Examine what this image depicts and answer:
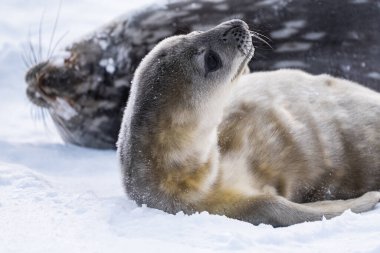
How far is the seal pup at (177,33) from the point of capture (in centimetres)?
471

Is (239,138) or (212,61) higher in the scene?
(212,61)

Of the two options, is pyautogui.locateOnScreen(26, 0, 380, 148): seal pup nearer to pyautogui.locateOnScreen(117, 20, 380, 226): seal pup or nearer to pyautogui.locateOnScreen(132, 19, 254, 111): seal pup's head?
pyautogui.locateOnScreen(117, 20, 380, 226): seal pup

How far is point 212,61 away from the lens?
124 inches

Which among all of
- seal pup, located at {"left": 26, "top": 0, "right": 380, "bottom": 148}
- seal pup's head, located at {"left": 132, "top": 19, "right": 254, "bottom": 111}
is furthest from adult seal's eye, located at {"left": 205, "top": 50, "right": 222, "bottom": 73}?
seal pup, located at {"left": 26, "top": 0, "right": 380, "bottom": 148}

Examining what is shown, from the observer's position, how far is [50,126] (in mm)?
5266

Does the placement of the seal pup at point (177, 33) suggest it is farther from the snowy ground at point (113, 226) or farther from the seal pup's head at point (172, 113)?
the seal pup's head at point (172, 113)

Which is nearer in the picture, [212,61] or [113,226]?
[113,226]

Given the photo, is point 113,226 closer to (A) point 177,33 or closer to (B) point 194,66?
(B) point 194,66

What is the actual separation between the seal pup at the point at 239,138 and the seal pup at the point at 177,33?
99cm

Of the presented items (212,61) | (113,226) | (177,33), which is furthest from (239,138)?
(177,33)

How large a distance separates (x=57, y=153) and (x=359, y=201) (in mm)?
1966

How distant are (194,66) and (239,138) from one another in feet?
1.24

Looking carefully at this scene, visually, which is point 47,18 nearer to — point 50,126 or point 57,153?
point 50,126

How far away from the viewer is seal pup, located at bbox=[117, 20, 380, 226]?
2.99 metres
